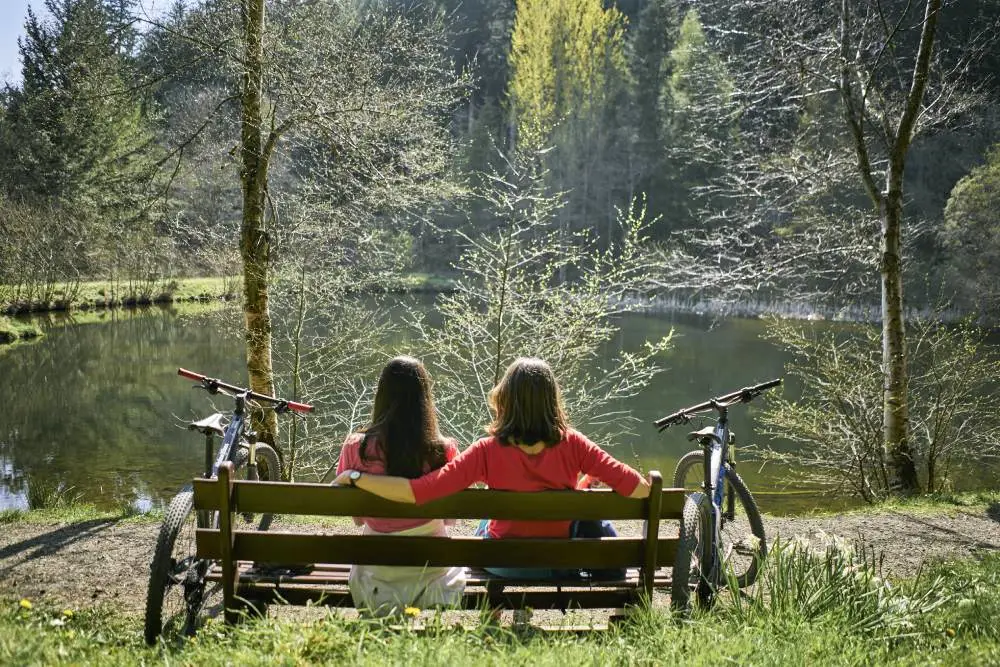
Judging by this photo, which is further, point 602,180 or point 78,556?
point 602,180

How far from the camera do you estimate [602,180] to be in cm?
4097

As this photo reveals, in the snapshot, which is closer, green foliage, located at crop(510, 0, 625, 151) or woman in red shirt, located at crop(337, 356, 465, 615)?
woman in red shirt, located at crop(337, 356, 465, 615)

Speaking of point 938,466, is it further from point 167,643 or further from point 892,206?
point 167,643

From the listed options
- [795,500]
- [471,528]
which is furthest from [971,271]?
[471,528]

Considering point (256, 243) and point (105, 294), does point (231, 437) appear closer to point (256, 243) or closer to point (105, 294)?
Answer: point (256, 243)

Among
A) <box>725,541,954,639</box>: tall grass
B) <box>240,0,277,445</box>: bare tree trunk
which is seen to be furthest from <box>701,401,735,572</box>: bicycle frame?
<box>240,0,277,445</box>: bare tree trunk

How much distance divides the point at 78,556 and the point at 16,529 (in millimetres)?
1095

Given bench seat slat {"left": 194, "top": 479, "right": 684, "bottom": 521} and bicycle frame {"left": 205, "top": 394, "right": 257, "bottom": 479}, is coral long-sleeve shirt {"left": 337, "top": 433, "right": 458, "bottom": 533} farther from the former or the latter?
bicycle frame {"left": 205, "top": 394, "right": 257, "bottom": 479}

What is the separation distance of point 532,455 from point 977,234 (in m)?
19.2

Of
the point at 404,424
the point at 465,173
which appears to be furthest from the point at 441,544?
the point at 465,173

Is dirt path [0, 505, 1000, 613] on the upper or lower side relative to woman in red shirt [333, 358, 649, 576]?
lower

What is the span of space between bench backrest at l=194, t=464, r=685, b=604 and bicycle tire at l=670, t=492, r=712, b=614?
0.50ft

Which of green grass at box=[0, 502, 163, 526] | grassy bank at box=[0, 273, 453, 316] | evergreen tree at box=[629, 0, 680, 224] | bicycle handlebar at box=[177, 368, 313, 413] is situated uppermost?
evergreen tree at box=[629, 0, 680, 224]

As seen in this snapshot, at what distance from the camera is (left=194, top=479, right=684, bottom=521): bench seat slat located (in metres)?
2.91
